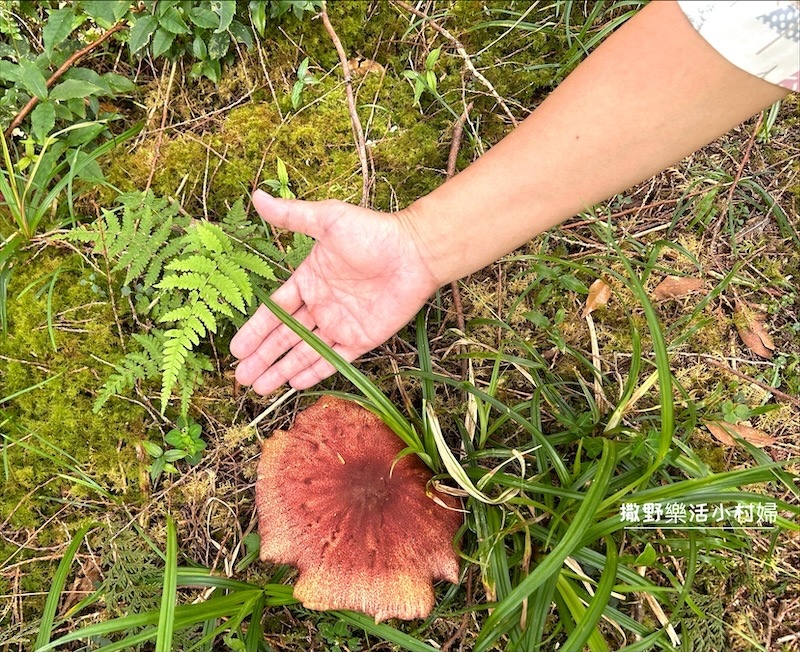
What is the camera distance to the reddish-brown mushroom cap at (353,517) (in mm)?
2039

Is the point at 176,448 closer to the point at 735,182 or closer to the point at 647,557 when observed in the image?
the point at 647,557

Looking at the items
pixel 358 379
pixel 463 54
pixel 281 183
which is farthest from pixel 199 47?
pixel 358 379

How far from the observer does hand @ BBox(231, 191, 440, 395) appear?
2180 millimetres

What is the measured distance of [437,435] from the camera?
2219 millimetres

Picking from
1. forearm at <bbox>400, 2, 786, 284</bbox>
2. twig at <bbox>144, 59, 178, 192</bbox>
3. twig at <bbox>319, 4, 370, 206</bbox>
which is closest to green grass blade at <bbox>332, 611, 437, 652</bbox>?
forearm at <bbox>400, 2, 786, 284</bbox>

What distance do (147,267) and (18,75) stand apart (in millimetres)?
924

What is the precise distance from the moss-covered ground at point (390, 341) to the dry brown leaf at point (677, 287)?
35mm

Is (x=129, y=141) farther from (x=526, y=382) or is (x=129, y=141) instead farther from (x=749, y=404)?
(x=749, y=404)

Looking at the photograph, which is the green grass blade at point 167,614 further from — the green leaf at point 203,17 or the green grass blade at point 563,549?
the green leaf at point 203,17

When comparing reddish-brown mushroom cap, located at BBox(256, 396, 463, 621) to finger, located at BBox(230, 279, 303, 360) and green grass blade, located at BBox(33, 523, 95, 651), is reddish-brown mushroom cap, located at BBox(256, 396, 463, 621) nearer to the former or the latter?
finger, located at BBox(230, 279, 303, 360)

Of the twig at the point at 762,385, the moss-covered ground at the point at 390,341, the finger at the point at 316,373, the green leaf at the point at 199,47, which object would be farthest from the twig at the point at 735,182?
A: the green leaf at the point at 199,47

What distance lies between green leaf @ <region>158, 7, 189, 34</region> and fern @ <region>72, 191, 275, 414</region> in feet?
2.25

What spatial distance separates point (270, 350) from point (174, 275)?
49 centimetres

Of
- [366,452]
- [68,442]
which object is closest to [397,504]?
[366,452]
